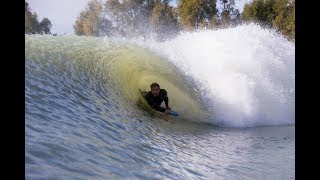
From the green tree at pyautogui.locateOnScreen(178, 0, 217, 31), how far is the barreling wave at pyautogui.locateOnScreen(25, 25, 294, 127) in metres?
24.9

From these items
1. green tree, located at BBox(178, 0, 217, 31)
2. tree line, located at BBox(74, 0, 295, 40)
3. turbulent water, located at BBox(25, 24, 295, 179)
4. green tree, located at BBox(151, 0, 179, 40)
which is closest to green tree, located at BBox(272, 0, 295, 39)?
tree line, located at BBox(74, 0, 295, 40)

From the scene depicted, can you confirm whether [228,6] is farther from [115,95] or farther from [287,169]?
[287,169]

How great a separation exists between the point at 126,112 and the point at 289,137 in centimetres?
297

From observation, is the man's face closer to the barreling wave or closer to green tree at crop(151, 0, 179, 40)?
the barreling wave

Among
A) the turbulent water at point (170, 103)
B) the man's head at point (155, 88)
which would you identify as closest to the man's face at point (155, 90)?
the man's head at point (155, 88)

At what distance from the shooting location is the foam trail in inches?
372

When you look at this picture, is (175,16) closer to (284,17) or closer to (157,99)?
Answer: (284,17)

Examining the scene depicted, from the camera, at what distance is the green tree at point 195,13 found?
38.0m

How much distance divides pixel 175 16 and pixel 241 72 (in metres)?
Result: 30.8

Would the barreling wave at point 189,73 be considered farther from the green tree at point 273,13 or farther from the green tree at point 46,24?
the green tree at point 46,24

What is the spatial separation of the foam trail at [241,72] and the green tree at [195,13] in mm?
25162

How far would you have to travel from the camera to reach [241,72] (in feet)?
34.3

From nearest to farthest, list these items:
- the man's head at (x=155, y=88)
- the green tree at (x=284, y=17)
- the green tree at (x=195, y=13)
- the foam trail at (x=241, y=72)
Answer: the man's head at (x=155, y=88) < the foam trail at (x=241, y=72) < the green tree at (x=284, y=17) < the green tree at (x=195, y=13)
